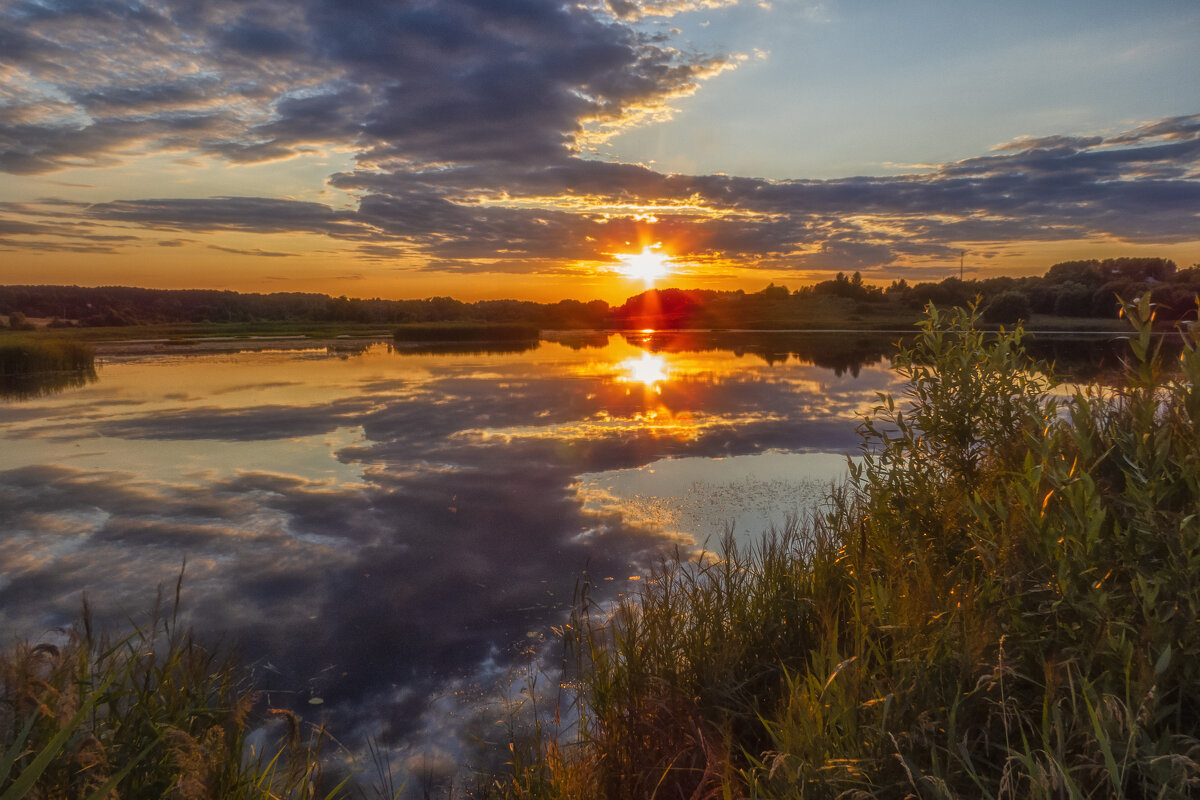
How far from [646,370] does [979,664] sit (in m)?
26.6

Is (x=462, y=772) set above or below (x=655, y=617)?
below

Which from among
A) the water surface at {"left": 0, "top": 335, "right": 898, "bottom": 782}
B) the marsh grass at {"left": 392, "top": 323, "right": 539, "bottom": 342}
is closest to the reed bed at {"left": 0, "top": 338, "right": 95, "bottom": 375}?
the water surface at {"left": 0, "top": 335, "right": 898, "bottom": 782}

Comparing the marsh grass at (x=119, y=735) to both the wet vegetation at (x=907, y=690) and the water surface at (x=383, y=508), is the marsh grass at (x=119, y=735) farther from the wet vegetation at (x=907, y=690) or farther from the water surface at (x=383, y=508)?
the water surface at (x=383, y=508)

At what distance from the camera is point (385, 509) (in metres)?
10.4

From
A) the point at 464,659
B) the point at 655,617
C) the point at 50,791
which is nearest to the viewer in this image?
the point at 50,791

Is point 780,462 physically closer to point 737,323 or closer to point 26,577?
point 26,577

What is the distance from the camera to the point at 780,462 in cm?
1286

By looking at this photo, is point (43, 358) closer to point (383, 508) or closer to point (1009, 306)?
point (383, 508)

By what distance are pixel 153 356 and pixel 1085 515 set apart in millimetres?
42994

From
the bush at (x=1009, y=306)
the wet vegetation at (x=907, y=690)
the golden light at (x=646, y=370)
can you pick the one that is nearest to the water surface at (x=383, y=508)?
the wet vegetation at (x=907, y=690)

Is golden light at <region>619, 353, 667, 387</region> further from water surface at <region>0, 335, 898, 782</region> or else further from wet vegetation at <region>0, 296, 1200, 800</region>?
wet vegetation at <region>0, 296, 1200, 800</region>

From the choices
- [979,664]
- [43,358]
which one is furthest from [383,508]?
[43,358]

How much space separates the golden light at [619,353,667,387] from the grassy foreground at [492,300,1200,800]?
63.4ft

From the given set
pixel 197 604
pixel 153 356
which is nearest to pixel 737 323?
pixel 153 356
